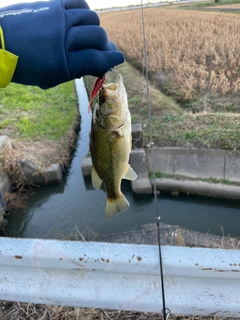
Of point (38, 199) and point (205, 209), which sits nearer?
point (205, 209)

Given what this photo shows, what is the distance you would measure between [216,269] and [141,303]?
1.56 ft

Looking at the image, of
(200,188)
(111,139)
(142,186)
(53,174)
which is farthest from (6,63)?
(53,174)

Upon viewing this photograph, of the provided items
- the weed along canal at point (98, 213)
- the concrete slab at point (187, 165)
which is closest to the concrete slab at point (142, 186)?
the weed along canal at point (98, 213)

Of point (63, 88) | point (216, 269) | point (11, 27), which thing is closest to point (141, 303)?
point (216, 269)

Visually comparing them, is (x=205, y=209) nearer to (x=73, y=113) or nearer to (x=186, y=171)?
(x=186, y=171)

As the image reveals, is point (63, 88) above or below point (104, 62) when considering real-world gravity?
below

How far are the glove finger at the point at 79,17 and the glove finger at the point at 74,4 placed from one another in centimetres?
4

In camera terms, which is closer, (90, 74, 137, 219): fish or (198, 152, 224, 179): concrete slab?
(90, 74, 137, 219): fish

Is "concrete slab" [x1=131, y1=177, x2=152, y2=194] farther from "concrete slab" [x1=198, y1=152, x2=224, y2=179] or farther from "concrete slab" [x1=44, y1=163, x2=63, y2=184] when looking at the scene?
"concrete slab" [x1=44, y1=163, x2=63, y2=184]

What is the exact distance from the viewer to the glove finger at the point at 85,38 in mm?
1444

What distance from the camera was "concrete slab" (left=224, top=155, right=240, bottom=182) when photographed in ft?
22.8

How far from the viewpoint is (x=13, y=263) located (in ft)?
5.83

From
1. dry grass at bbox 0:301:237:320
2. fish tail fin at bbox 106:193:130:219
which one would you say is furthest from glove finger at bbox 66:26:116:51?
dry grass at bbox 0:301:237:320

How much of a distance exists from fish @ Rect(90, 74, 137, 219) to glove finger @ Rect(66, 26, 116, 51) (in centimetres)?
20
